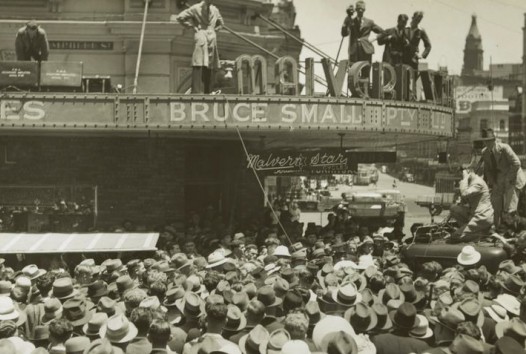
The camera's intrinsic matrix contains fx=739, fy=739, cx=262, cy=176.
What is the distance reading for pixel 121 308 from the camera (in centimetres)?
864

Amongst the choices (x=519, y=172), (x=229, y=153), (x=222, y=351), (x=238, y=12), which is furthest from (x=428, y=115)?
(x=222, y=351)

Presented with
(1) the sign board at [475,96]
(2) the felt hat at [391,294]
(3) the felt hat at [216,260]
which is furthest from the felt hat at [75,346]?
(1) the sign board at [475,96]

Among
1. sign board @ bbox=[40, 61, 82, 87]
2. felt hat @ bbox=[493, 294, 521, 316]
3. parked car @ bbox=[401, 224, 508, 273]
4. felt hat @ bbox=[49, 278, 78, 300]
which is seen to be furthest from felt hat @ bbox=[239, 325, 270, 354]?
sign board @ bbox=[40, 61, 82, 87]

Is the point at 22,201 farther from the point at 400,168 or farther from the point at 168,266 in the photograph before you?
the point at 400,168

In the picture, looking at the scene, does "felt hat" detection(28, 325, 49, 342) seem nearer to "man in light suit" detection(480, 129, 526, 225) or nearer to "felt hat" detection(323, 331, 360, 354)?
"felt hat" detection(323, 331, 360, 354)

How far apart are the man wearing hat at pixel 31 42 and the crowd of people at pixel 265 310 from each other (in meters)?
8.37

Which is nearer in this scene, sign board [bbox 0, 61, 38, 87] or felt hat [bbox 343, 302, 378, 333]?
felt hat [bbox 343, 302, 378, 333]

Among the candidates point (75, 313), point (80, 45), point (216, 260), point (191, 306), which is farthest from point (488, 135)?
point (80, 45)

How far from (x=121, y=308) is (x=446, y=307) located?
370cm

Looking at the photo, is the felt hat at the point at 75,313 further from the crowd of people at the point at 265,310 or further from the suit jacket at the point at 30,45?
the suit jacket at the point at 30,45

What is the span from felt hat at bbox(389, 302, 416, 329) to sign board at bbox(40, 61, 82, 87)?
39.5 feet

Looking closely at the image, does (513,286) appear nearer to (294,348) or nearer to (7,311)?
(294,348)

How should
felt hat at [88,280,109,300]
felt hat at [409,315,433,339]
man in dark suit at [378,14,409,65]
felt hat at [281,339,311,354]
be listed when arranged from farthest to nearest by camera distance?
1. man in dark suit at [378,14,409,65]
2. felt hat at [88,280,109,300]
3. felt hat at [409,315,433,339]
4. felt hat at [281,339,311,354]

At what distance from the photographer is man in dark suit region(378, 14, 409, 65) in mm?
19016
